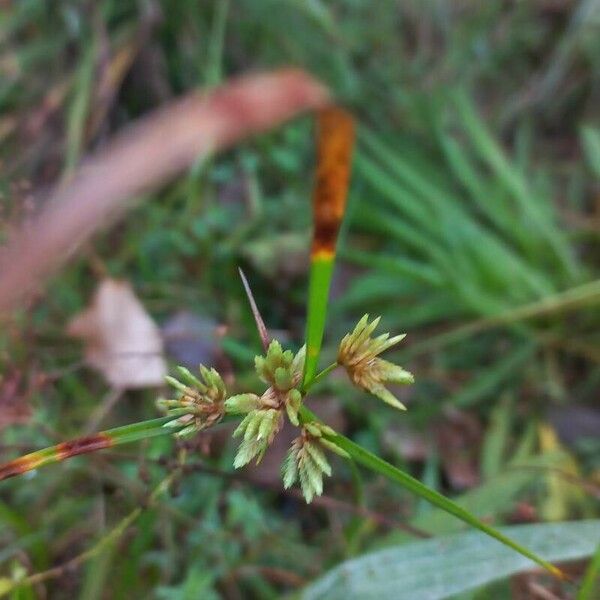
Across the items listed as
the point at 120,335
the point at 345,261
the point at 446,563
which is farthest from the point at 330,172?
the point at 345,261

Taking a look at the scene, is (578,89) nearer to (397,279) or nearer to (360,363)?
(397,279)

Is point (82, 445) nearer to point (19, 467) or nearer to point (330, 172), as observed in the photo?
point (19, 467)

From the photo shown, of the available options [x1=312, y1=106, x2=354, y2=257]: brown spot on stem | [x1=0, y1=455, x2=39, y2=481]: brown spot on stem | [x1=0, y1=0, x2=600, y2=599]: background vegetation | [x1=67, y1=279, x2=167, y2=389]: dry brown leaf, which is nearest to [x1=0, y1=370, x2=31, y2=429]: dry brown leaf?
[x1=0, y1=0, x2=600, y2=599]: background vegetation

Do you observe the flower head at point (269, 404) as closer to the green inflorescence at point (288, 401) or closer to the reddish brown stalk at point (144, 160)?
the green inflorescence at point (288, 401)

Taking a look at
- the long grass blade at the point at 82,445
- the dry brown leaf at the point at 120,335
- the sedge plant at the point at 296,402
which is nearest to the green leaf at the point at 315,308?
the sedge plant at the point at 296,402

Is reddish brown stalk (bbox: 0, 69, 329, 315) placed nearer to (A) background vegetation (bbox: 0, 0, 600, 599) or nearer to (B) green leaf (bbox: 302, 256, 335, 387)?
(B) green leaf (bbox: 302, 256, 335, 387)
